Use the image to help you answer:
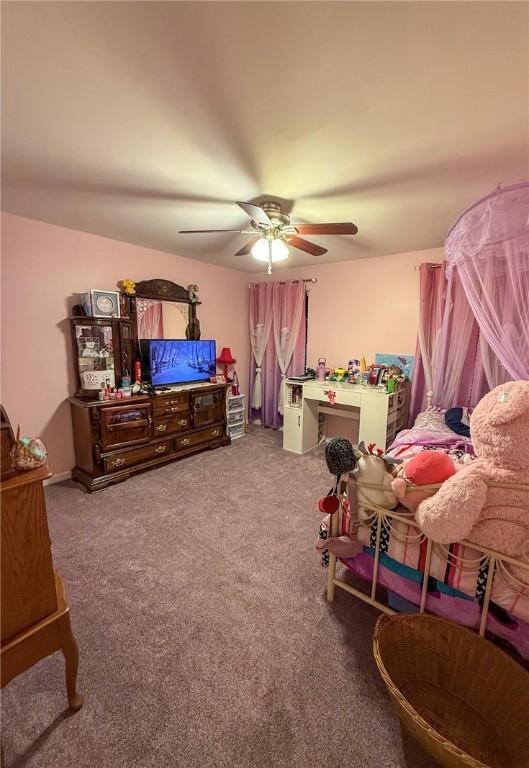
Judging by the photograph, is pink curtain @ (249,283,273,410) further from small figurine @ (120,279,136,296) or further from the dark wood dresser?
small figurine @ (120,279,136,296)

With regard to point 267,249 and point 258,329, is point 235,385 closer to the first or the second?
point 258,329

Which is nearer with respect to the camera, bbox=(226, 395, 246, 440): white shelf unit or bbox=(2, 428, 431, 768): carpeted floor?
bbox=(2, 428, 431, 768): carpeted floor

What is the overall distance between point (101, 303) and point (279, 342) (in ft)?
7.97

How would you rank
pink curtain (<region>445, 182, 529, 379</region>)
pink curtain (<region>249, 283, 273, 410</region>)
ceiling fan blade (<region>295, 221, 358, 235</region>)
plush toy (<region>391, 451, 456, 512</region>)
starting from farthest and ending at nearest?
1. pink curtain (<region>249, 283, 273, 410</region>)
2. ceiling fan blade (<region>295, 221, 358, 235</region>)
3. pink curtain (<region>445, 182, 529, 379</region>)
4. plush toy (<region>391, 451, 456, 512</region>)

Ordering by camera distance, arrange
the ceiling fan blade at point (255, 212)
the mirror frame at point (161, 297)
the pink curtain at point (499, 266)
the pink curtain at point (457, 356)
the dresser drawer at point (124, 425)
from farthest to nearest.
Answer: the mirror frame at point (161, 297) < the dresser drawer at point (124, 425) < the pink curtain at point (457, 356) < the ceiling fan blade at point (255, 212) < the pink curtain at point (499, 266)

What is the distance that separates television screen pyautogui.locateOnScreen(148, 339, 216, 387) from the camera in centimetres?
353

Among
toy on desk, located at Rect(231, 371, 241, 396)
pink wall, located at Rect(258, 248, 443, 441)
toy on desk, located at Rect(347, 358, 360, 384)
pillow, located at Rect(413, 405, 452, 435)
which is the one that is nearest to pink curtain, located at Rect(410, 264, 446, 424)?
pink wall, located at Rect(258, 248, 443, 441)

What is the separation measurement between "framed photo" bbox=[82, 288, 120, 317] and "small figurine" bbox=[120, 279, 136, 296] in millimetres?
161

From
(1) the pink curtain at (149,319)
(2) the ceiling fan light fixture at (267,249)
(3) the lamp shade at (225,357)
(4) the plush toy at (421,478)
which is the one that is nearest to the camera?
(4) the plush toy at (421,478)

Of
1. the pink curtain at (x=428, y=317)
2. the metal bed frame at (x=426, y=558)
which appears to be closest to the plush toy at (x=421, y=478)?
the metal bed frame at (x=426, y=558)

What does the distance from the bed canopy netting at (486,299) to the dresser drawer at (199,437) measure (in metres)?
2.62

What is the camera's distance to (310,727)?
1139 mm

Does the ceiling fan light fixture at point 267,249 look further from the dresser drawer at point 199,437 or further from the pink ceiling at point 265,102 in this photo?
the dresser drawer at point 199,437

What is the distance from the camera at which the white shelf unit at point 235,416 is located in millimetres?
4266
